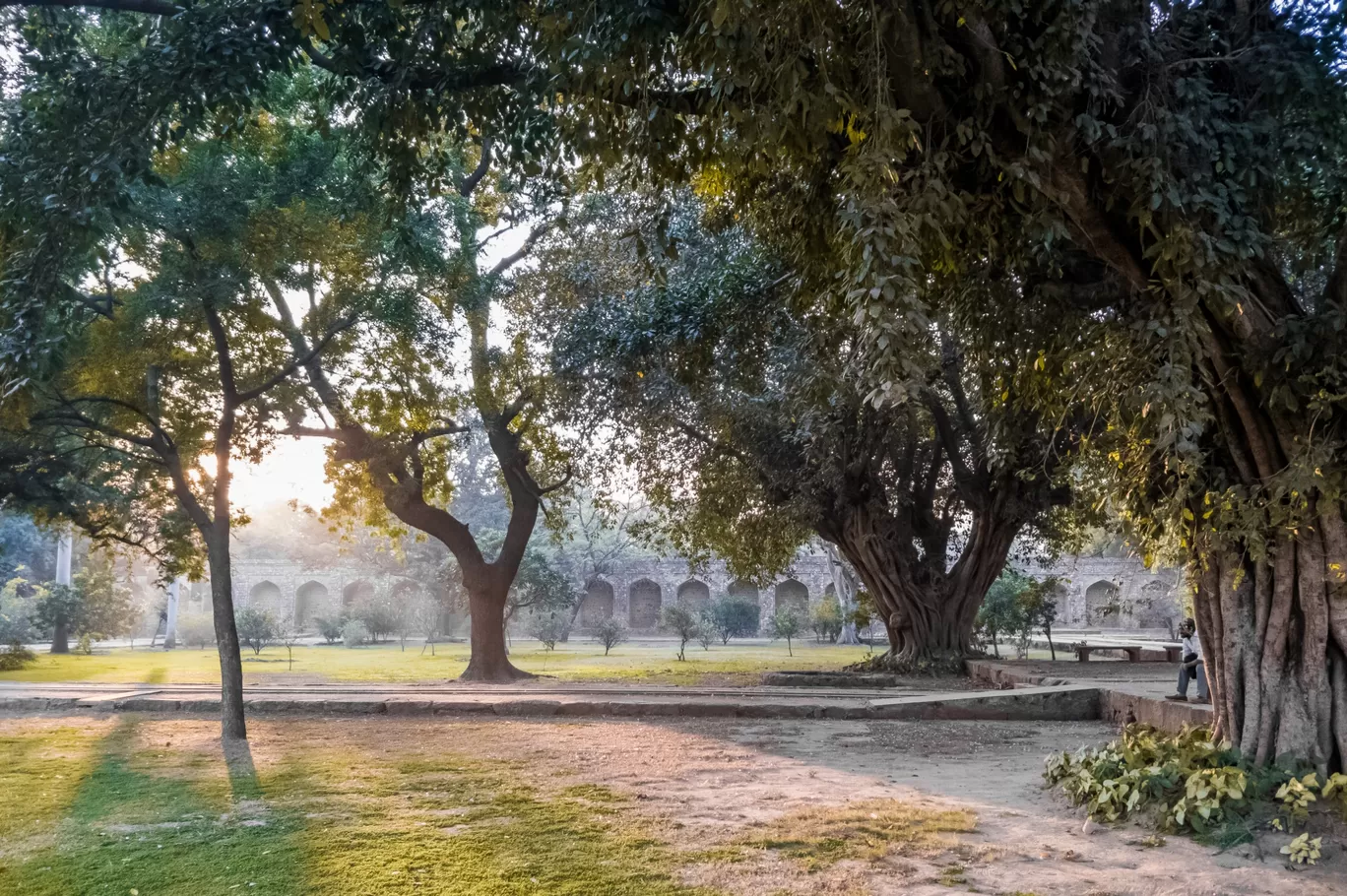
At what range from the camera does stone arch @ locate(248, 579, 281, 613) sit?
4212cm

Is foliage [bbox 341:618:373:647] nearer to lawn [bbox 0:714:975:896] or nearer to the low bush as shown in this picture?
lawn [bbox 0:714:975:896]

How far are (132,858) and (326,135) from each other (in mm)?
4280

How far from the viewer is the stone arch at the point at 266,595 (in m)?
42.1

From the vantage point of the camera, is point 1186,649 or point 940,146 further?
point 1186,649

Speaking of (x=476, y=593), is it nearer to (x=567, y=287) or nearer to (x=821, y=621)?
(x=567, y=287)

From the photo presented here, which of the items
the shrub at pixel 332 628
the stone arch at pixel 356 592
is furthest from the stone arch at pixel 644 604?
the shrub at pixel 332 628

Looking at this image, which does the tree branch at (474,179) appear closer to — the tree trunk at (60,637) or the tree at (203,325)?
the tree at (203,325)

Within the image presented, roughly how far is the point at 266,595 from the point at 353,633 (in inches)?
498

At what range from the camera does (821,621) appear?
1264 inches

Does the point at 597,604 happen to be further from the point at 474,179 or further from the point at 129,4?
the point at 129,4

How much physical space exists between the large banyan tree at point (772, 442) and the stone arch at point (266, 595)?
2997cm

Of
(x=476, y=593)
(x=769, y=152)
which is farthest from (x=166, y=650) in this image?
(x=769, y=152)

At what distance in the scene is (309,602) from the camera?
43.5 meters

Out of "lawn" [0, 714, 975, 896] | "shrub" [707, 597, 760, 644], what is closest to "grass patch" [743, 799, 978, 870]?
"lawn" [0, 714, 975, 896]
